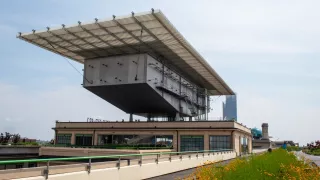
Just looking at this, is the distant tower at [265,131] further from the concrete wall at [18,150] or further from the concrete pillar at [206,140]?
the concrete wall at [18,150]

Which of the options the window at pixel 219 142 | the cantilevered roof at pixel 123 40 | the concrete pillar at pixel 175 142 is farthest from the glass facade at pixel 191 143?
the cantilevered roof at pixel 123 40

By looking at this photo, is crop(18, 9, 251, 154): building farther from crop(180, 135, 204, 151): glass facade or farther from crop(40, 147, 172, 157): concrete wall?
→ crop(40, 147, 172, 157): concrete wall

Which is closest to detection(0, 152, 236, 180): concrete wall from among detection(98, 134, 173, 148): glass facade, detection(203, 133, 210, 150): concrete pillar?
detection(203, 133, 210, 150): concrete pillar

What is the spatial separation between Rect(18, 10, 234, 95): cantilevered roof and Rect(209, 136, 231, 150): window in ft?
50.5

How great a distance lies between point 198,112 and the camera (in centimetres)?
8412

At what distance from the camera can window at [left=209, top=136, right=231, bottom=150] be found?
50031 mm

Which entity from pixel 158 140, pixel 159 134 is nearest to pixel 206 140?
pixel 159 134

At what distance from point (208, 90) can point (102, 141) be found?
42.9m

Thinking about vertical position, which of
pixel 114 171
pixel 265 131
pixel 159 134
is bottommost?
pixel 114 171

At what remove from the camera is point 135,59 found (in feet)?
182

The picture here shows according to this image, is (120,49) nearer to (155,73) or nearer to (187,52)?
(155,73)

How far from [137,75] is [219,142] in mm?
17908

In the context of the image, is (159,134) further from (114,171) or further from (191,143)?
(114,171)

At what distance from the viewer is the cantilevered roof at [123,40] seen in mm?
43016
